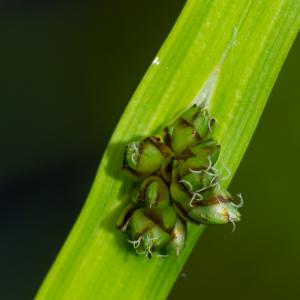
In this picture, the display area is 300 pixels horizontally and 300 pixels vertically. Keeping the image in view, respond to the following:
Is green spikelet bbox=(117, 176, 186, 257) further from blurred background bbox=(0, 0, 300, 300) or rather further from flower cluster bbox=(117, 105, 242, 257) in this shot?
blurred background bbox=(0, 0, 300, 300)

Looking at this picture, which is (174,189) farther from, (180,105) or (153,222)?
(180,105)

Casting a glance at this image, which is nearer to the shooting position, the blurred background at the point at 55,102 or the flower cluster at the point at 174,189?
the flower cluster at the point at 174,189

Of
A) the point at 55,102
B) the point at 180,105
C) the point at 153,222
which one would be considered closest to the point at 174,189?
the point at 153,222

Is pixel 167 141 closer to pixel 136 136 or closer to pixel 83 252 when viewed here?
pixel 136 136

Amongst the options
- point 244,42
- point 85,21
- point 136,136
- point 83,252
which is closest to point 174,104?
point 136,136

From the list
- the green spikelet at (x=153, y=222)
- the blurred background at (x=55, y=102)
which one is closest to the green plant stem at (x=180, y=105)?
the green spikelet at (x=153, y=222)

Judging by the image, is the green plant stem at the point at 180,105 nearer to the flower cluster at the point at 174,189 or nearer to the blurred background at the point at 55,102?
the flower cluster at the point at 174,189
